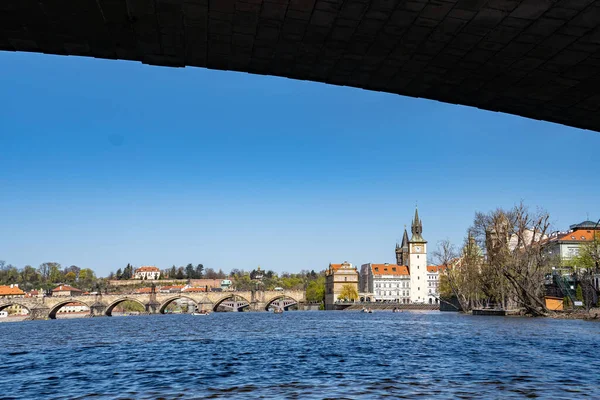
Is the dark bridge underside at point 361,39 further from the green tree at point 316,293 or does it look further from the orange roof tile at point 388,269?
the green tree at point 316,293

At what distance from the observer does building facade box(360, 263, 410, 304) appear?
601ft

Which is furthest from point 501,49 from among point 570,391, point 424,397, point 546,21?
point 570,391

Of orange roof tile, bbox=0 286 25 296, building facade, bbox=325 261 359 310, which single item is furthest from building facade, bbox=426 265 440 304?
orange roof tile, bbox=0 286 25 296

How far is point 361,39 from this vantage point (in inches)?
291

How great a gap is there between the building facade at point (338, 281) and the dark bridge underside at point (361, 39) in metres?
165

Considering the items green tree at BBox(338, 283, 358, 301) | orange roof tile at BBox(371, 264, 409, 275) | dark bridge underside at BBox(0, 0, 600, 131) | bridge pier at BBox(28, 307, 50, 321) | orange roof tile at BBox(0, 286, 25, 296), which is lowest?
bridge pier at BBox(28, 307, 50, 321)

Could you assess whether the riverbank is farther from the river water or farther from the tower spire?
the tower spire

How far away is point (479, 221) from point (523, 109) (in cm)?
6142

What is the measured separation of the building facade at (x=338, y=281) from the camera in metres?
174

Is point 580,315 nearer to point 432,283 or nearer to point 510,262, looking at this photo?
point 510,262

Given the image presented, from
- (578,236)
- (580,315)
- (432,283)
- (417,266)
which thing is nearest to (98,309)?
(417,266)

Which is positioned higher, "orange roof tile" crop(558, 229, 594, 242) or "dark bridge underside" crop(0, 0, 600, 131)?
"orange roof tile" crop(558, 229, 594, 242)

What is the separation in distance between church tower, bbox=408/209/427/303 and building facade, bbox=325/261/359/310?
19.7m

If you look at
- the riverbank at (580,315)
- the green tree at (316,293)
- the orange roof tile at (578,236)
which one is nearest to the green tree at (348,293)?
the green tree at (316,293)
